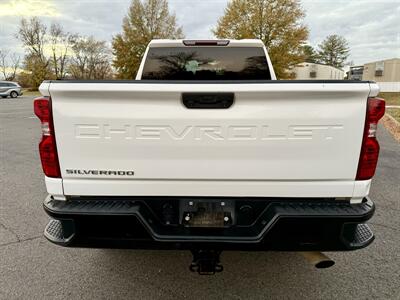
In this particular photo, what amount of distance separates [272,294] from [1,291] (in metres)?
2.31

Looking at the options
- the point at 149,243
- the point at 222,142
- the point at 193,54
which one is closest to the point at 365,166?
the point at 222,142

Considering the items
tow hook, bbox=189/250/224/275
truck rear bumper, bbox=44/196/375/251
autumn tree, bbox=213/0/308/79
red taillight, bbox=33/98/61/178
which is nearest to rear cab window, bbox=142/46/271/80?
red taillight, bbox=33/98/61/178

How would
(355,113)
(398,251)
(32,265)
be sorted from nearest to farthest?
(355,113), (32,265), (398,251)

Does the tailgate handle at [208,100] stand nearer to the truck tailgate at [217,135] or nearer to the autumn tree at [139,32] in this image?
the truck tailgate at [217,135]

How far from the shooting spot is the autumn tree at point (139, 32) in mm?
34531

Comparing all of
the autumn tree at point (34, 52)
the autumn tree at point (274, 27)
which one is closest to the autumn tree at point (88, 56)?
the autumn tree at point (34, 52)

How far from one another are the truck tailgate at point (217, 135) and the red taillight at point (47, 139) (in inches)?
1.8

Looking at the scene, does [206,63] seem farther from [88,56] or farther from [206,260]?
[88,56]

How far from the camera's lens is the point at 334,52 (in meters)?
72.9

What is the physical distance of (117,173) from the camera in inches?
80.8

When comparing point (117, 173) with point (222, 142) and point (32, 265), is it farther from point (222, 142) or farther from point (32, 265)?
point (32, 265)

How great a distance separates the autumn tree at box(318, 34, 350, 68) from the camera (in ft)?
238

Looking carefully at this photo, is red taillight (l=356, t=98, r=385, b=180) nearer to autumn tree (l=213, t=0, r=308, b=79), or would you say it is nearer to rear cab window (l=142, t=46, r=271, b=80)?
rear cab window (l=142, t=46, r=271, b=80)

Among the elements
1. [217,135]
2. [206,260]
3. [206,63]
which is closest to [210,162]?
[217,135]
